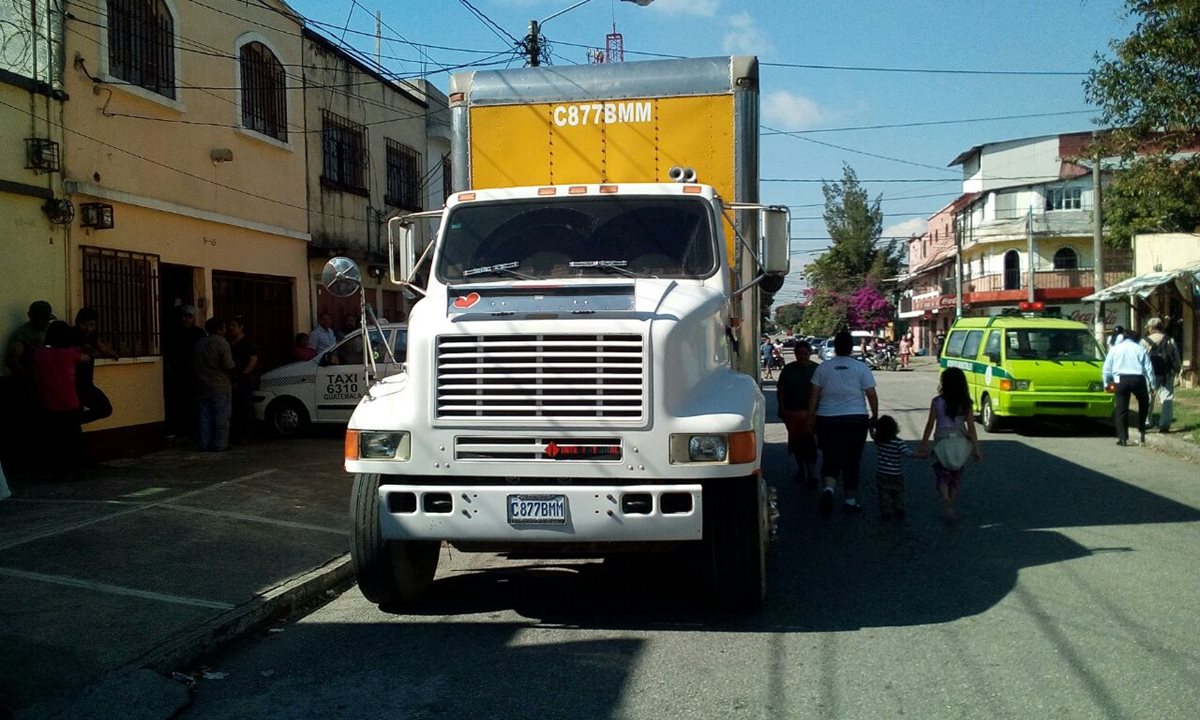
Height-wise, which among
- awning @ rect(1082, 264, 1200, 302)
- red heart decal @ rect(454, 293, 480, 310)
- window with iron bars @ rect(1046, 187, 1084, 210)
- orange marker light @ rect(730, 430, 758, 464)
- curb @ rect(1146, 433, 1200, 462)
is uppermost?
window with iron bars @ rect(1046, 187, 1084, 210)

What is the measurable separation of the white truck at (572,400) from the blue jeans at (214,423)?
20.3 feet

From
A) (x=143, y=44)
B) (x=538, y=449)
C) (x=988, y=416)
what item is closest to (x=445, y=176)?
(x=143, y=44)

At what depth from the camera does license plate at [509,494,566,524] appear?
5543mm

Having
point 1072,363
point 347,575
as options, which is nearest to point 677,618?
point 347,575

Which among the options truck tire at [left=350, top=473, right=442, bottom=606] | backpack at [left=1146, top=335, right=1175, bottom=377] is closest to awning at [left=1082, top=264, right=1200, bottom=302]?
backpack at [left=1146, top=335, right=1175, bottom=377]

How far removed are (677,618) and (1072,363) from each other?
11.9 metres

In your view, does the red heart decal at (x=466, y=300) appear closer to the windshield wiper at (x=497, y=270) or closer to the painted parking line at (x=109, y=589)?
the windshield wiper at (x=497, y=270)

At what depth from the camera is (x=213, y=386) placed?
39.8ft

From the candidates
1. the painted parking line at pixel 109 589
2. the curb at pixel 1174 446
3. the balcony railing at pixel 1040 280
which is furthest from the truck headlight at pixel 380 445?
the balcony railing at pixel 1040 280

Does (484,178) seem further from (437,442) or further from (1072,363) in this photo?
(1072,363)

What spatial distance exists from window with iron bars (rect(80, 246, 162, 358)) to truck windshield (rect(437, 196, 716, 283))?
6.42 meters

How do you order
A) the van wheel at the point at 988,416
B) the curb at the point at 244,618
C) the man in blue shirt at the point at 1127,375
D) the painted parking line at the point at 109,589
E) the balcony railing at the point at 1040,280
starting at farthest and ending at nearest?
the balcony railing at the point at 1040,280, the van wheel at the point at 988,416, the man in blue shirt at the point at 1127,375, the painted parking line at the point at 109,589, the curb at the point at 244,618

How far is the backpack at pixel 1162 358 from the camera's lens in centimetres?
1524

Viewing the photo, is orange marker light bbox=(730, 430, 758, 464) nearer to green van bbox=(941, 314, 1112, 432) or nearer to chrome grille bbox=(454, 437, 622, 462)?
chrome grille bbox=(454, 437, 622, 462)
